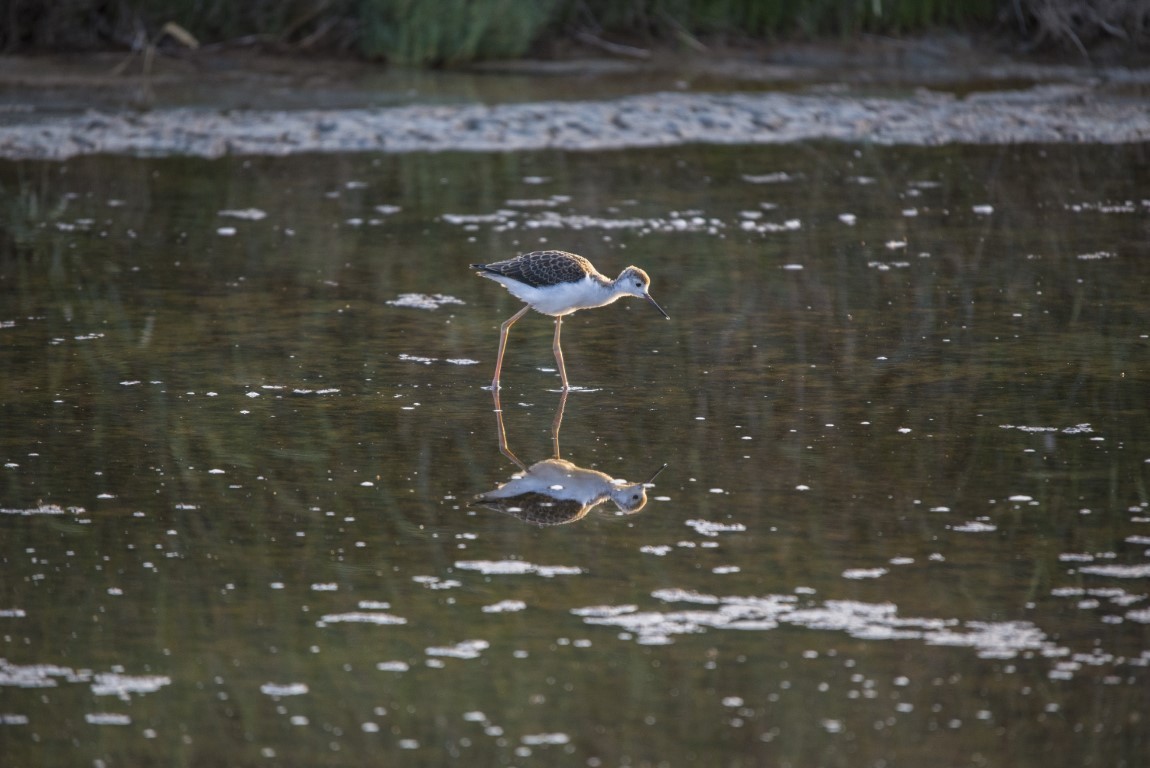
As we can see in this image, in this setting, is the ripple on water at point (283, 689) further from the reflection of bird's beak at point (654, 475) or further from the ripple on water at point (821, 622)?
the reflection of bird's beak at point (654, 475)

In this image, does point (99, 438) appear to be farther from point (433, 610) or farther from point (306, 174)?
point (306, 174)

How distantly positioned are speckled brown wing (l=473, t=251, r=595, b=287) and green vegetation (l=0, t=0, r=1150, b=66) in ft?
35.8

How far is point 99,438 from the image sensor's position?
7781 mm

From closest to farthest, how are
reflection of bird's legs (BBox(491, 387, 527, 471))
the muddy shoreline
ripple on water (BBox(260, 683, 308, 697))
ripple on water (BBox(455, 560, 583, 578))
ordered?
ripple on water (BBox(260, 683, 308, 697)) → ripple on water (BBox(455, 560, 583, 578)) → reflection of bird's legs (BBox(491, 387, 527, 471)) → the muddy shoreline

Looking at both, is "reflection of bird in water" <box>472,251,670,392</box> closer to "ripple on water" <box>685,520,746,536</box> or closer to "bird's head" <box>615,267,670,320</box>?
"bird's head" <box>615,267,670,320</box>

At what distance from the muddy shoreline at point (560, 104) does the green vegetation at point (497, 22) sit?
0.55 metres

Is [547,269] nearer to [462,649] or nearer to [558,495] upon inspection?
[558,495]

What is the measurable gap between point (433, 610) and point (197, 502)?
1.54 metres

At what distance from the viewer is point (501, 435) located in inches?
312

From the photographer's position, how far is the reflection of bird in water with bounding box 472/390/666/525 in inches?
272

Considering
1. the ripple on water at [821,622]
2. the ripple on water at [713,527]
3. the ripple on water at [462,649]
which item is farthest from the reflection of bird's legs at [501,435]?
the ripple on water at [462,649]

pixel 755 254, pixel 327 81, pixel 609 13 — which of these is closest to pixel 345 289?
pixel 755 254

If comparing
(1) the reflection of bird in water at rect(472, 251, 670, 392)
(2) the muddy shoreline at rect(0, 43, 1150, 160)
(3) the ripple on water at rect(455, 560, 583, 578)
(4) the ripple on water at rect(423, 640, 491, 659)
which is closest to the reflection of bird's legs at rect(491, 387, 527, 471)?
(1) the reflection of bird in water at rect(472, 251, 670, 392)

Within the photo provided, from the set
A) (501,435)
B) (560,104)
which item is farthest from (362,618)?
(560,104)
